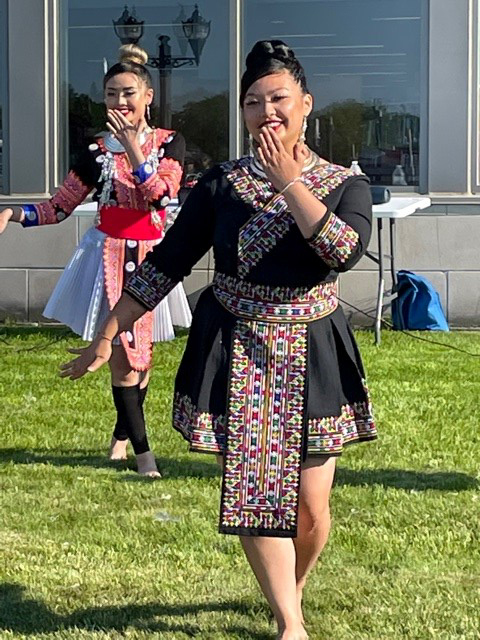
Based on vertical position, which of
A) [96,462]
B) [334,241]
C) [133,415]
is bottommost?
[96,462]

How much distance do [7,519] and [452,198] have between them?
7.00 m

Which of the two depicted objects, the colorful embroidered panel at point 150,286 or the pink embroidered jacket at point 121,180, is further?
the pink embroidered jacket at point 121,180

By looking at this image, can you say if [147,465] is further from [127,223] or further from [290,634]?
[290,634]

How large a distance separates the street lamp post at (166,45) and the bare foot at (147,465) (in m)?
6.29

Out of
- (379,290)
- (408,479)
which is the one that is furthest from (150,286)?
(379,290)

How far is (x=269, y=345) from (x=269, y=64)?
0.77m

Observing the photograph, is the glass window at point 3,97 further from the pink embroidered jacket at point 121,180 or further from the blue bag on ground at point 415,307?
the pink embroidered jacket at point 121,180

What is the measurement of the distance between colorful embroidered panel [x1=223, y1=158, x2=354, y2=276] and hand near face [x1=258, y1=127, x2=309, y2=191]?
0.14 metres

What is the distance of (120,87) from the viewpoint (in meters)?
6.30

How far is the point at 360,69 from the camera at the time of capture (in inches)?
480

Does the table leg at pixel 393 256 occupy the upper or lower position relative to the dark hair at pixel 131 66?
lower

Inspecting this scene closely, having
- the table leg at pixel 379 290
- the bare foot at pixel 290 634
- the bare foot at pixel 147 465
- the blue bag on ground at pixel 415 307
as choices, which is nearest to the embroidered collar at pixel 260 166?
A: the bare foot at pixel 290 634

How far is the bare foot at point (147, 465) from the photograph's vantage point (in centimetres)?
646

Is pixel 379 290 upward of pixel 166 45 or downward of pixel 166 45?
downward
